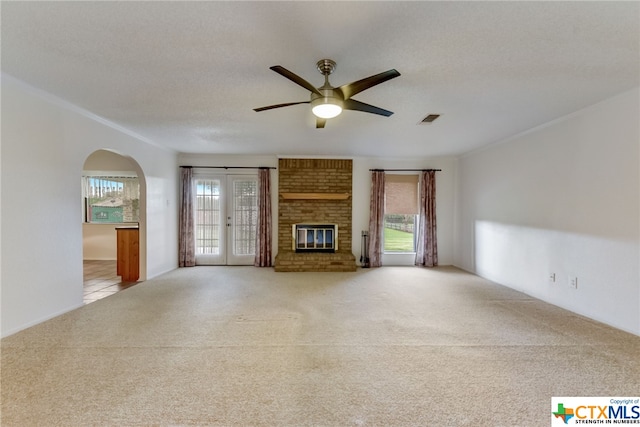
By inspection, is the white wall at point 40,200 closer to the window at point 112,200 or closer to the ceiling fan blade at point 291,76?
the ceiling fan blade at point 291,76

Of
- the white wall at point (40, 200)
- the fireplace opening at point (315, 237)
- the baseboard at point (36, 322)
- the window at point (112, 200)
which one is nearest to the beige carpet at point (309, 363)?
the baseboard at point (36, 322)

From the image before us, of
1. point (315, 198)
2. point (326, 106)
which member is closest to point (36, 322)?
point (326, 106)

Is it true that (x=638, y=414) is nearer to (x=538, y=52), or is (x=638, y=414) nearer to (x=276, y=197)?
(x=538, y=52)

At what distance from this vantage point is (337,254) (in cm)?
601

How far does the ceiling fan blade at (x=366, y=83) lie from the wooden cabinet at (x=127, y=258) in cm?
480

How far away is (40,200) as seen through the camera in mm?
3053

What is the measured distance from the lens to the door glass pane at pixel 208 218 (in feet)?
21.1

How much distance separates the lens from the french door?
21.1ft

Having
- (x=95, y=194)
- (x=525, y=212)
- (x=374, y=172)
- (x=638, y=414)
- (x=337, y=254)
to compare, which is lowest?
(x=638, y=414)

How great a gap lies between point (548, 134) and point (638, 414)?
11.2 feet

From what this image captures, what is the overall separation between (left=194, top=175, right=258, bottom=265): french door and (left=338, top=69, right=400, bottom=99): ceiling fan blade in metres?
4.53

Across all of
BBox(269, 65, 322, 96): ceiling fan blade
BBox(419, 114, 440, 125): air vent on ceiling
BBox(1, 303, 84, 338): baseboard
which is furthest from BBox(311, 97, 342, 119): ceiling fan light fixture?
BBox(1, 303, 84, 338): baseboard

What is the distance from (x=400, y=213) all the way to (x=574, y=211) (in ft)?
10.8

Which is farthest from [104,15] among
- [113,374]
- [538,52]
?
[538,52]
